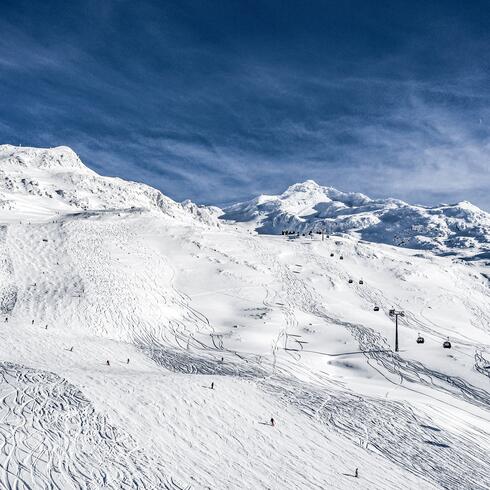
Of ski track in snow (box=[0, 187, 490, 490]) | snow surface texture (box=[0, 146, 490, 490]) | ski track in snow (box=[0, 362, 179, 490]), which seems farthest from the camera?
snow surface texture (box=[0, 146, 490, 490])

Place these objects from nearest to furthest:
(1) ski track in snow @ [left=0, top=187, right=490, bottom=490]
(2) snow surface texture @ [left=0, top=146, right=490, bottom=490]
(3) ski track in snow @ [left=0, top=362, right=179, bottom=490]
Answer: (3) ski track in snow @ [left=0, top=362, right=179, bottom=490]
(1) ski track in snow @ [left=0, top=187, right=490, bottom=490]
(2) snow surface texture @ [left=0, top=146, right=490, bottom=490]

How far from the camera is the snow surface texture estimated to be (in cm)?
2372

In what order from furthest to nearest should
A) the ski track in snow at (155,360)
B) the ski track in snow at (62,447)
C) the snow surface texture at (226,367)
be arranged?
1. the snow surface texture at (226,367)
2. the ski track in snow at (155,360)
3. the ski track in snow at (62,447)

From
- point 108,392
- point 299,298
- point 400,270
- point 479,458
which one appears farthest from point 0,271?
point 400,270

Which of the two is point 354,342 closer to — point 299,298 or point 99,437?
point 299,298

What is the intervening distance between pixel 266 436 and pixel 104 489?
37.5 feet

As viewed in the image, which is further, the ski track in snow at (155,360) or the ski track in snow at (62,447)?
the ski track in snow at (155,360)

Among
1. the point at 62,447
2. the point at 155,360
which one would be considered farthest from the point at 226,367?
the point at 62,447

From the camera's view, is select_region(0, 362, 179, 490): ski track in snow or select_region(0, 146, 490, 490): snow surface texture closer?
select_region(0, 362, 179, 490): ski track in snow

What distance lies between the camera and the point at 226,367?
42969 millimetres

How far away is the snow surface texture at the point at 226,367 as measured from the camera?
23.7 meters

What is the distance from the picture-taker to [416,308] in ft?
235

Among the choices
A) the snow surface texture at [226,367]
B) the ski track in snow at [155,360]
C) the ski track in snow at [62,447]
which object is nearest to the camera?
the ski track in snow at [62,447]

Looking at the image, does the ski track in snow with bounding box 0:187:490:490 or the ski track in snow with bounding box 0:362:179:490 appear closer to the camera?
the ski track in snow with bounding box 0:362:179:490
